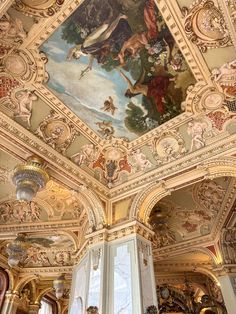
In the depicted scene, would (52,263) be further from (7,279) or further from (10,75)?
(10,75)

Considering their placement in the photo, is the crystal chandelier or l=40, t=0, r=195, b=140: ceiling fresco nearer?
l=40, t=0, r=195, b=140: ceiling fresco

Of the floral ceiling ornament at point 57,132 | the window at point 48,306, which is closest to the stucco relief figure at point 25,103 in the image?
the floral ceiling ornament at point 57,132

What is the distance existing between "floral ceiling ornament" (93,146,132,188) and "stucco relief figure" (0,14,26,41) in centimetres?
403

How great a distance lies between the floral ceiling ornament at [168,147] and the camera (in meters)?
8.02

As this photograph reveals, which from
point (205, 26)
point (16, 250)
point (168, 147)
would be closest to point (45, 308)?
point (16, 250)

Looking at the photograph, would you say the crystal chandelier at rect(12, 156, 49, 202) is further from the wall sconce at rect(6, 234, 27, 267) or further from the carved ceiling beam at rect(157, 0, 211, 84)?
the carved ceiling beam at rect(157, 0, 211, 84)

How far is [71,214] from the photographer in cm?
981

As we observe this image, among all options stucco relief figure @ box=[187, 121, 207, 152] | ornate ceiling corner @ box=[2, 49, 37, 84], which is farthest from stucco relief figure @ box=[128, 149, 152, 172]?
ornate ceiling corner @ box=[2, 49, 37, 84]

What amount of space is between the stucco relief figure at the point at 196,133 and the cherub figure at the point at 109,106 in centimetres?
217

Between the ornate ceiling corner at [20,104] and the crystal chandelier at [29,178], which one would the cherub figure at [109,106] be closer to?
the ornate ceiling corner at [20,104]

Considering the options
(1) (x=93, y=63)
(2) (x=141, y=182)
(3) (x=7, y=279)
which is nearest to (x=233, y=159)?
(2) (x=141, y=182)

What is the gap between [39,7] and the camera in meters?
5.73

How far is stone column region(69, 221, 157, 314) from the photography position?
6.13 meters

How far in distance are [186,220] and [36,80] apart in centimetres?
722
